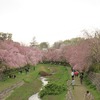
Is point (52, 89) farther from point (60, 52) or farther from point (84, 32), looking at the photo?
point (60, 52)

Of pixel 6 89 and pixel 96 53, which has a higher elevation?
pixel 96 53

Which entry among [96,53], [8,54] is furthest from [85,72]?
[8,54]

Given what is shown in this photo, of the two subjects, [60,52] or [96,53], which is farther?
[60,52]

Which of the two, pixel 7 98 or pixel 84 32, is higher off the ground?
pixel 84 32

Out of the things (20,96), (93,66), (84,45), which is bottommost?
(20,96)

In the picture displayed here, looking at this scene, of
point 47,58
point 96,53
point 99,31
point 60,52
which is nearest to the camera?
point 96,53

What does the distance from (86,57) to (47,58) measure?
113650 millimetres

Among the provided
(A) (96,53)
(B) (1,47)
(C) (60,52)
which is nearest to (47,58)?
(C) (60,52)

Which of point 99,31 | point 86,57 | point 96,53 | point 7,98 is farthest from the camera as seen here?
point 99,31

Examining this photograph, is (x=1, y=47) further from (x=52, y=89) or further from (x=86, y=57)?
(x=52, y=89)

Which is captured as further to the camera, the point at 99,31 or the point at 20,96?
the point at 99,31

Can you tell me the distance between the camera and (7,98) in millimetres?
40531

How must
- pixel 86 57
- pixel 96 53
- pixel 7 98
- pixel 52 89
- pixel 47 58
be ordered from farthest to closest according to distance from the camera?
1. pixel 47 58
2. pixel 86 57
3. pixel 96 53
4. pixel 52 89
5. pixel 7 98

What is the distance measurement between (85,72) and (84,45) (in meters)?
7.75
